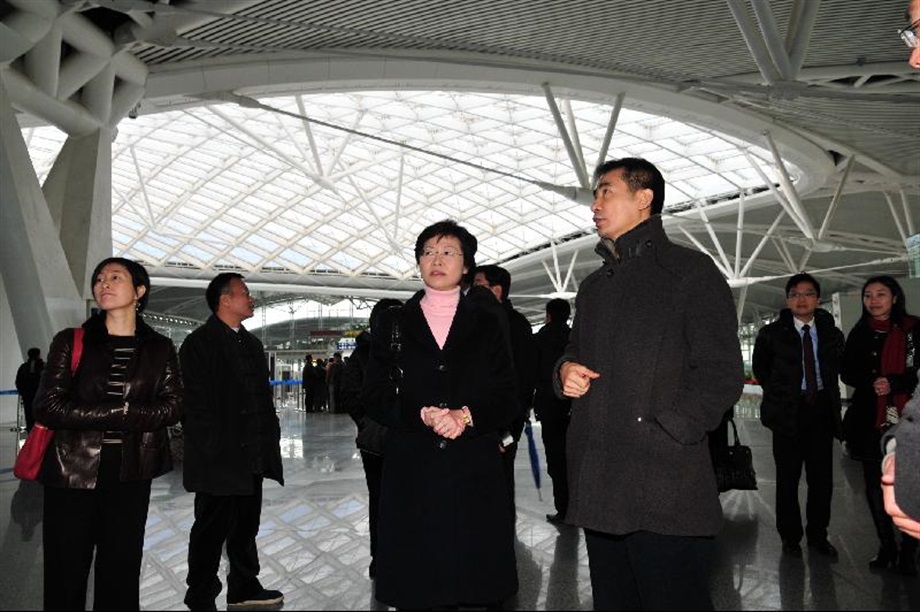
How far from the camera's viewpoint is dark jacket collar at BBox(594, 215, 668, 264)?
120 inches

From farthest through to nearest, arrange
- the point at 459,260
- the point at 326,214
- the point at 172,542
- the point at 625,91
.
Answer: the point at 326,214 < the point at 625,91 < the point at 172,542 < the point at 459,260

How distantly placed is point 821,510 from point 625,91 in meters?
14.5

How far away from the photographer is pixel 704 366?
280 centimetres

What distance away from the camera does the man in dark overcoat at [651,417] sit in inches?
109

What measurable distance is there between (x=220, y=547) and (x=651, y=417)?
9.45ft

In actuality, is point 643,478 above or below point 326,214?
below

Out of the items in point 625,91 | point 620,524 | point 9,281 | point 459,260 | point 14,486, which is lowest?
point 14,486

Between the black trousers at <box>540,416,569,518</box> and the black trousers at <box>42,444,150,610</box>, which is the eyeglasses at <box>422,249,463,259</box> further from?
the black trousers at <box>540,416,569,518</box>

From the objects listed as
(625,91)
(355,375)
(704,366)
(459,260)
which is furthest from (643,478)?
(625,91)

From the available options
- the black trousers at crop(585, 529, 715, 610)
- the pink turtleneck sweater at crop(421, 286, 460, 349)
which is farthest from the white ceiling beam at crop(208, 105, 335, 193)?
the black trousers at crop(585, 529, 715, 610)

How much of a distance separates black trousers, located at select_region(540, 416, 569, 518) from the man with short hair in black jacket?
1833 mm

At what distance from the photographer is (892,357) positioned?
5645 mm

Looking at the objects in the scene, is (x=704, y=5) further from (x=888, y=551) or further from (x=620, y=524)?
(x=620, y=524)

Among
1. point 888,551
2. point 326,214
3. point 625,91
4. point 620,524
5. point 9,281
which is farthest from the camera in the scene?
point 326,214
